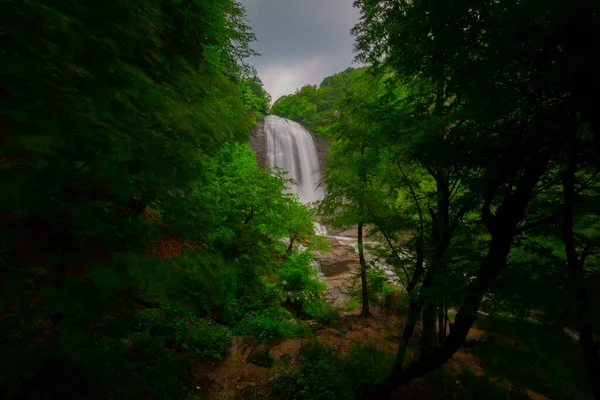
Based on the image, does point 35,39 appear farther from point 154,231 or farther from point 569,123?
point 569,123

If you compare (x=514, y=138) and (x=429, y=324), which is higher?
(x=514, y=138)

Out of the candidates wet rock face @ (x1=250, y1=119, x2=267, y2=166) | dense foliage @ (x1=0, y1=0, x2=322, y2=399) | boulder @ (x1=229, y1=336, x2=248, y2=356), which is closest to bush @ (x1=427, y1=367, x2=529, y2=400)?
boulder @ (x1=229, y1=336, x2=248, y2=356)

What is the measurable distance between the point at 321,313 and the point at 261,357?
4395 mm

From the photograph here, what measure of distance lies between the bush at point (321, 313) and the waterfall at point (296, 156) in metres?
17.4

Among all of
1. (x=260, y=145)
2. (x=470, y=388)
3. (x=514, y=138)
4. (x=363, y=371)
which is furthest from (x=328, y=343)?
(x=260, y=145)

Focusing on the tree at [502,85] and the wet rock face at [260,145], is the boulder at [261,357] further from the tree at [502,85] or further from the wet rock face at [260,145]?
the wet rock face at [260,145]

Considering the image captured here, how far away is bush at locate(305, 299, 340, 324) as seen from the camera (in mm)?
9273

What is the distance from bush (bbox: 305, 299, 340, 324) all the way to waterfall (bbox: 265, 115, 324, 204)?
57.2ft

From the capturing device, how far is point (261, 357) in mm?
5543

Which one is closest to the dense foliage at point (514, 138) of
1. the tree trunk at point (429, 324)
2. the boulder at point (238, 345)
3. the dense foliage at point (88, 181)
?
the tree trunk at point (429, 324)

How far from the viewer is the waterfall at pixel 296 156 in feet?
93.8

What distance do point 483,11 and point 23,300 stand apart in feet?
12.8

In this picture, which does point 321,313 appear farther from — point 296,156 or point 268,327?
point 296,156

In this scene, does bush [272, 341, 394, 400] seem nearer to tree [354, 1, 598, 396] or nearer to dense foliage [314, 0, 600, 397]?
dense foliage [314, 0, 600, 397]
